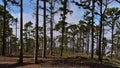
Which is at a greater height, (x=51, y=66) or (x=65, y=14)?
(x=65, y=14)

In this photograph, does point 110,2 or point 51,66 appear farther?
point 110,2

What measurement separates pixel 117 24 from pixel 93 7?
18335 millimetres

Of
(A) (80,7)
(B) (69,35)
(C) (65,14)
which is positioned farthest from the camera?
(B) (69,35)

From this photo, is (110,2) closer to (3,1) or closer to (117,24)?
(3,1)

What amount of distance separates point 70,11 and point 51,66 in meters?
22.0

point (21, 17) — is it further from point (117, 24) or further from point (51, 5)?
point (117, 24)

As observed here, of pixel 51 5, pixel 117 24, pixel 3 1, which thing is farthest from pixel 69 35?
pixel 3 1

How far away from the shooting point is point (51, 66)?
23938 millimetres

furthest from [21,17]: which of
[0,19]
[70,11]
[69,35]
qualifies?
[69,35]

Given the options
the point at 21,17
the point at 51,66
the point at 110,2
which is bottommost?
the point at 51,66

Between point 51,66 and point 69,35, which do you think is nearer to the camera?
point 51,66

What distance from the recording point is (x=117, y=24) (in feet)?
184

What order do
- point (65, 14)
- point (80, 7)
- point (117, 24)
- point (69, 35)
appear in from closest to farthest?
1. point (80, 7)
2. point (65, 14)
3. point (117, 24)
4. point (69, 35)

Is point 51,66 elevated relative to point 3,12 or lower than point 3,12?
lower
